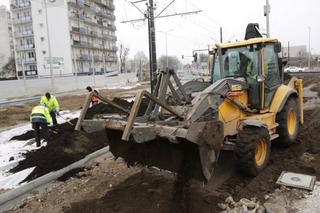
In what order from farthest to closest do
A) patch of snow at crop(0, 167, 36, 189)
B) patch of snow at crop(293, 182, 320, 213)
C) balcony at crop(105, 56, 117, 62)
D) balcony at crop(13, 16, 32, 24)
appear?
balcony at crop(105, 56, 117, 62) < balcony at crop(13, 16, 32, 24) < patch of snow at crop(0, 167, 36, 189) < patch of snow at crop(293, 182, 320, 213)

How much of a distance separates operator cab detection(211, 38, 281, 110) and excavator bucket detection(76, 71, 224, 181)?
1.33m

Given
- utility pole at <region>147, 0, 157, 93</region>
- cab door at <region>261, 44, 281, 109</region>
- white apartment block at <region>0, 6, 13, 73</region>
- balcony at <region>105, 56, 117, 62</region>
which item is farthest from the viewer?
white apartment block at <region>0, 6, 13, 73</region>

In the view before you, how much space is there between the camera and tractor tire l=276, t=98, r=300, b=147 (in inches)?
289

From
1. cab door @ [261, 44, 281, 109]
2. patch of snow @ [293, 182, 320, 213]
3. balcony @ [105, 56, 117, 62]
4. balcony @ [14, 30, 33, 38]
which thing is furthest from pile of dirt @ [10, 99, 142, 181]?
balcony @ [105, 56, 117, 62]

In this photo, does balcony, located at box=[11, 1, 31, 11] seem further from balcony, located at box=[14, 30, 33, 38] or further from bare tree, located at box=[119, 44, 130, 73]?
bare tree, located at box=[119, 44, 130, 73]

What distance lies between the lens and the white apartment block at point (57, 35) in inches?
2601

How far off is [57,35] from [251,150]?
6689cm

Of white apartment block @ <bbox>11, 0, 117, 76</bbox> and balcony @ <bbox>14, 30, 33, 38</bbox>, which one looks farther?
balcony @ <bbox>14, 30, 33, 38</bbox>

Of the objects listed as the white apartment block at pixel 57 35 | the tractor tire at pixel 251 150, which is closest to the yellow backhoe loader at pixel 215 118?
the tractor tire at pixel 251 150

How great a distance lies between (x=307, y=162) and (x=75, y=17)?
70946mm

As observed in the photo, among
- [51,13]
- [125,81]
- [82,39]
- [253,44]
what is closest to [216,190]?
[253,44]

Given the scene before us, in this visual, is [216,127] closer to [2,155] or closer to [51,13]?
[2,155]

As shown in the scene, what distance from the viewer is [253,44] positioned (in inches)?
271

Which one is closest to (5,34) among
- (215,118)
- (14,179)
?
(14,179)
